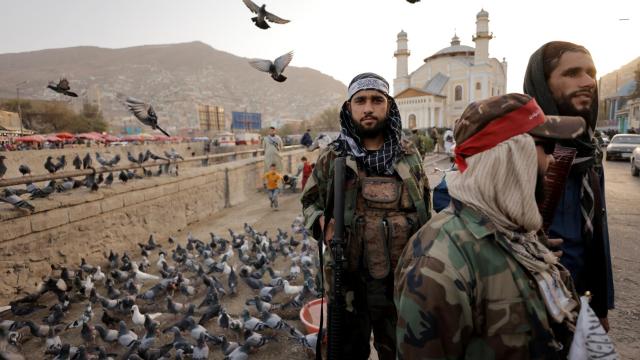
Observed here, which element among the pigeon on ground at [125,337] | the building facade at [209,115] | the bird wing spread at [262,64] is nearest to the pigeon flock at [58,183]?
the pigeon on ground at [125,337]

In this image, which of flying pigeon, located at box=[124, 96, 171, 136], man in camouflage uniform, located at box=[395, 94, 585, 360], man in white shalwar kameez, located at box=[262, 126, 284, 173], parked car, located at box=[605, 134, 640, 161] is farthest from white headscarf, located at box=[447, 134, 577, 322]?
parked car, located at box=[605, 134, 640, 161]

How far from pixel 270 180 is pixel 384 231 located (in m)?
7.39

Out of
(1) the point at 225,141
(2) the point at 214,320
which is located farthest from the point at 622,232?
(1) the point at 225,141

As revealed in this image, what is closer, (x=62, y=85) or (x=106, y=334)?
(x=106, y=334)

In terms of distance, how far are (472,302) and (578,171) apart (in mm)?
1173

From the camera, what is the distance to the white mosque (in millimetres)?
47656

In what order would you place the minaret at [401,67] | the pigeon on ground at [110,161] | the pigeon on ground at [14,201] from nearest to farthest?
the pigeon on ground at [14,201] < the pigeon on ground at [110,161] < the minaret at [401,67]

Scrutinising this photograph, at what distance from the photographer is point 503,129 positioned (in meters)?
1.10

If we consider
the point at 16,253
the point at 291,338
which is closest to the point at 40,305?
the point at 16,253

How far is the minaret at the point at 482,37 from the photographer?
149ft

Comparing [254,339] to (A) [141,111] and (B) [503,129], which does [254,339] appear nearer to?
(B) [503,129]

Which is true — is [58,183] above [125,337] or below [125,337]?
above

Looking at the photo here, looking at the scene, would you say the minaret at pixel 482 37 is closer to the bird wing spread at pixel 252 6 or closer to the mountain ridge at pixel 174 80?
the bird wing spread at pixel 252 6

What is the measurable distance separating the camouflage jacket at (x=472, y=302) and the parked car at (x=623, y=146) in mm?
21669
